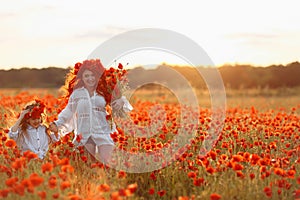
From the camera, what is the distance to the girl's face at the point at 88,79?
20.0ft

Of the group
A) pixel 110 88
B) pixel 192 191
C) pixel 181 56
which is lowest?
pixel 192 191

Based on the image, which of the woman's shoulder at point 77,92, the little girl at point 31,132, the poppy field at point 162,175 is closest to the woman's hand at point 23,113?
the little girl at point 31,132

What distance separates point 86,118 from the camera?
604 cm

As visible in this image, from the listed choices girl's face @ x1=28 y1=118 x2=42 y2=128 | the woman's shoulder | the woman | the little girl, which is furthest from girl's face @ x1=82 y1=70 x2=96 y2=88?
girl's face @ x1=28 y1=118 x2=42 y2=128

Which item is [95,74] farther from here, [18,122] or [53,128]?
→ [18,122]

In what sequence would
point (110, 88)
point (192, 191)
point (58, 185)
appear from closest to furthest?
point (58, 185), point (192, 191), point (110, 88)

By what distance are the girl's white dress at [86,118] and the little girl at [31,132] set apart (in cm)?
29

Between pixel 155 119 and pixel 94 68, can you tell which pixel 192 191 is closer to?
pixel 94 68

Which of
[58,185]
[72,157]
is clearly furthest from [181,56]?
[58,185]

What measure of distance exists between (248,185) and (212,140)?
2209 mm

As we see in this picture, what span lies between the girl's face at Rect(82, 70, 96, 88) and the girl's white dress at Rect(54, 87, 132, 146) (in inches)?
3.7

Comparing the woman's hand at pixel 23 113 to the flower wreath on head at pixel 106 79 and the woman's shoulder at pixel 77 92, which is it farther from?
the flower wreath on head at pixel 106 79

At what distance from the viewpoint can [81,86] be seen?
620cm

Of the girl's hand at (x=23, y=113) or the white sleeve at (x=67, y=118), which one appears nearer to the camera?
the girl's hand at (x=23, y=113)
